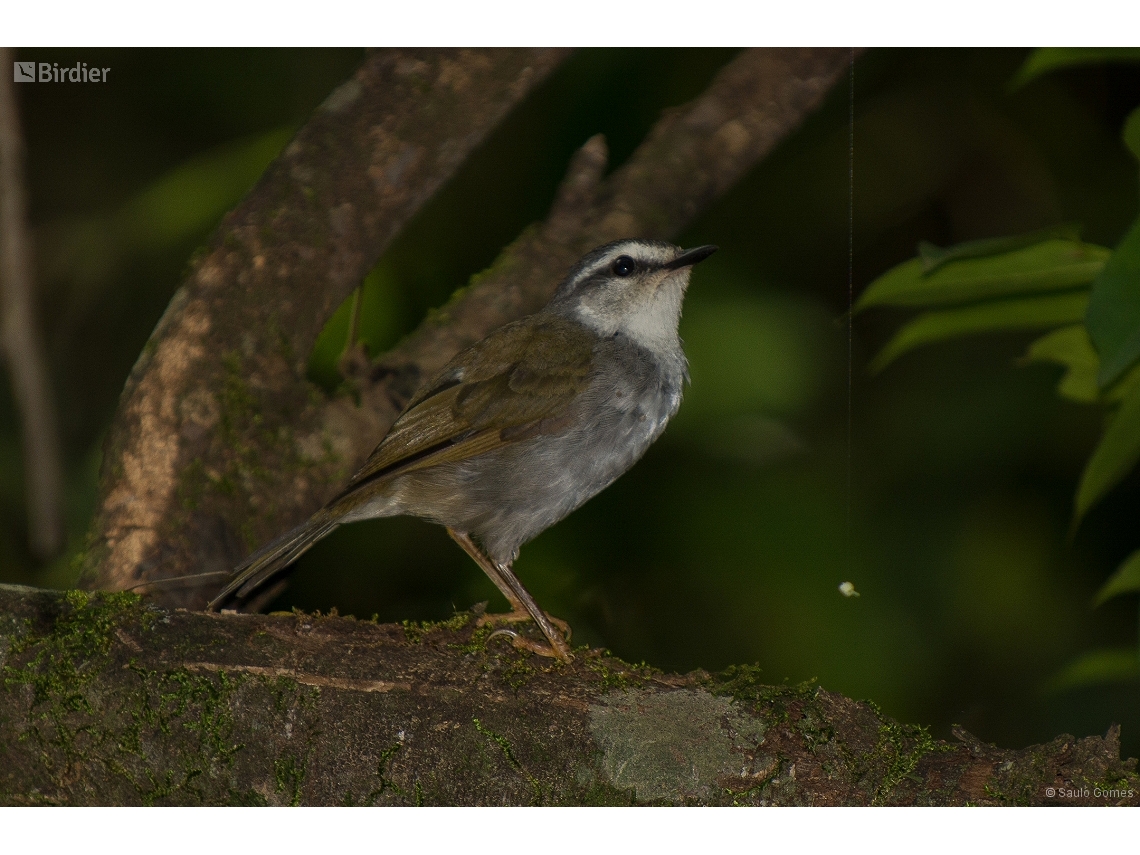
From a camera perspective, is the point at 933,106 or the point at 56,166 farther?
the point at 933,106

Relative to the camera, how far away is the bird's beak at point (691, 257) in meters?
3.57

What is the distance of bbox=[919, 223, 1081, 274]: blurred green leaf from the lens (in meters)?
3.25

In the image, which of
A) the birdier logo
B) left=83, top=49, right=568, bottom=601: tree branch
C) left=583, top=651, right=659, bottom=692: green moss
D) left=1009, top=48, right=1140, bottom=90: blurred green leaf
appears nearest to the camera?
left=583, top=651, right=659, bottom=692: green moss

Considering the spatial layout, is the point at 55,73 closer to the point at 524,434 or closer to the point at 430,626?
the point at 524,434

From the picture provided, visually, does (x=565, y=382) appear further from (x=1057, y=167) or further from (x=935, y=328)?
(x=1057, y=167)

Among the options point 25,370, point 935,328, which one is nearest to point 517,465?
point 935,328

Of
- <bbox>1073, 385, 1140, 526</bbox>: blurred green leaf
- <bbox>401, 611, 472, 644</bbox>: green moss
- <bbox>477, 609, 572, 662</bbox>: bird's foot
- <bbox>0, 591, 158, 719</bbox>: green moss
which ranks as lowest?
<bbox>477, 609, 572, 662</bbox>: bird's foot

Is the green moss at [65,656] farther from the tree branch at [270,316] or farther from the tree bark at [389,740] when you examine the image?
the tree branch at [270,316]

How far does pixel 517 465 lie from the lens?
11.3ft

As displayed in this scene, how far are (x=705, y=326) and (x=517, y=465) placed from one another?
1.04 metres

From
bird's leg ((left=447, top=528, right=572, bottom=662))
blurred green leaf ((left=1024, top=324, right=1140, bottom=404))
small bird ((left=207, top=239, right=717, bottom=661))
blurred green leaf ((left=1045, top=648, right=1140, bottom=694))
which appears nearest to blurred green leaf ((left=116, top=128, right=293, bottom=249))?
small bird ((left=207, top=239, right=717, bottom=661))

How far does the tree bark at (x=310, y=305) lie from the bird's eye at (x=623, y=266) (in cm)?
74

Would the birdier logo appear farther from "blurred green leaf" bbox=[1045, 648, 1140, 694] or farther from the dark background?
"blurred green leaf" bbox=[1045, 648, 1140, 694]

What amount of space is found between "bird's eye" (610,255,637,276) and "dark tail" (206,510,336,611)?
1249mm
